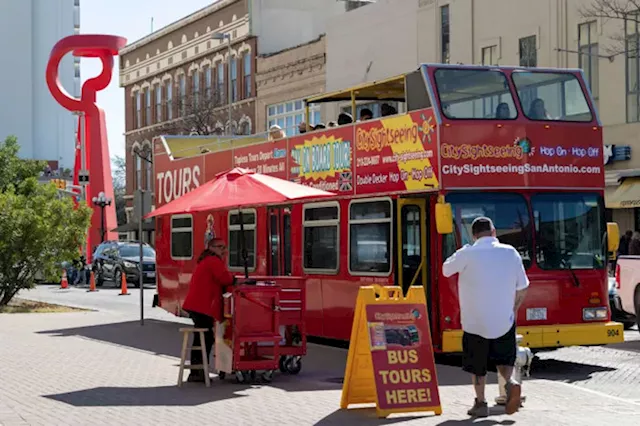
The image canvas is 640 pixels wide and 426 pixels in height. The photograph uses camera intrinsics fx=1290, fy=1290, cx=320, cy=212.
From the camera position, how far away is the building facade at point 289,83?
55406 millimetres

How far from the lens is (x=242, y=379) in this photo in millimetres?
14758

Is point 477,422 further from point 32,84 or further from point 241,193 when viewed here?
point 32,84

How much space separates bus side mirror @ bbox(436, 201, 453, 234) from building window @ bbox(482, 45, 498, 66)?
26.9 meters

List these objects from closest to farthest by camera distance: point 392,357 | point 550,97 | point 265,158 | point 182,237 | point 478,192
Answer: point 392,357, point 478,192, point 550,97, point 265,158, point 182,237

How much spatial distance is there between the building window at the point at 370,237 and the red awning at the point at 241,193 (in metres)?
1.16

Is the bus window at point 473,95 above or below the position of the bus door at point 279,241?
above

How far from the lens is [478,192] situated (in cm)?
1611

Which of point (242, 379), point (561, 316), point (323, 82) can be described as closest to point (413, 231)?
point (561, 316)

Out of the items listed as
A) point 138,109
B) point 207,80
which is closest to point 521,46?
point 207,80

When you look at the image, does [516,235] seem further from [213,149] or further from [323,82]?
[323,82]

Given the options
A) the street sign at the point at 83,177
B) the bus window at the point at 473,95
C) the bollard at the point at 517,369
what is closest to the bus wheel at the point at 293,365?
the bus window at the point at 473,95

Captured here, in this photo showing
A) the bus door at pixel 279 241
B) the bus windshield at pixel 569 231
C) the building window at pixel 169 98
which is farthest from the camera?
the building window at pixel 169 98

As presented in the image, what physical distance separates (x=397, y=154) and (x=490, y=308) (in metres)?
5.76

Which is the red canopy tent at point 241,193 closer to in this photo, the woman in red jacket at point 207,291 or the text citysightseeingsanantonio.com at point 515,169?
the woman in red jacket at point 207,291
